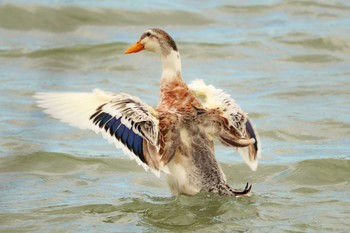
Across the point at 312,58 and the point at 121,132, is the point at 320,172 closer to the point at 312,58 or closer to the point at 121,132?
the point at 121,132

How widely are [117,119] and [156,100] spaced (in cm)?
521

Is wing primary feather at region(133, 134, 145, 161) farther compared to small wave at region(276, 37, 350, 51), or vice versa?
small wave at region(276, 37, 350, 51)

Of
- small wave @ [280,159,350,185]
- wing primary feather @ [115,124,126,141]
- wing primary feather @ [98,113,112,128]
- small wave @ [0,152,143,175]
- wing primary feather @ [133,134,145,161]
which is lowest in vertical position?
small wave @ [0,152,143,175]

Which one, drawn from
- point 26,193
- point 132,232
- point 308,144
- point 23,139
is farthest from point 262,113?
point 132,232

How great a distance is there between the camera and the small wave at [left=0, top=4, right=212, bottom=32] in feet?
58.2

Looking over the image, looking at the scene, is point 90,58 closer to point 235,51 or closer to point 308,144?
point 235,51

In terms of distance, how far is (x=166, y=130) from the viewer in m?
8.93

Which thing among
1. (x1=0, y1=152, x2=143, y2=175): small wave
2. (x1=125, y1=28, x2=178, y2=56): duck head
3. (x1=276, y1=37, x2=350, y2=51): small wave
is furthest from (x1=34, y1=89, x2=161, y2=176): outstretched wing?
(x1=276, y1=37, x2=350, y2=51): small wave

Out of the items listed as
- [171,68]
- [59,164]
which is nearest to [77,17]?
[59,164]

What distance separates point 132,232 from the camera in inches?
332

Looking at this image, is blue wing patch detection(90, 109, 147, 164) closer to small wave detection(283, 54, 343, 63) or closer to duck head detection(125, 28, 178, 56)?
duck head detection(125, 28, 178, 56)

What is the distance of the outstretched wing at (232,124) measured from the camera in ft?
29.7

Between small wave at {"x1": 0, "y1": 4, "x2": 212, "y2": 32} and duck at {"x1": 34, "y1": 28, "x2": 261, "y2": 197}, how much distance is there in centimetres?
859

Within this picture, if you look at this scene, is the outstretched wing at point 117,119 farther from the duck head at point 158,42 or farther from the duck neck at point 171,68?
the duck head at point 158,42
